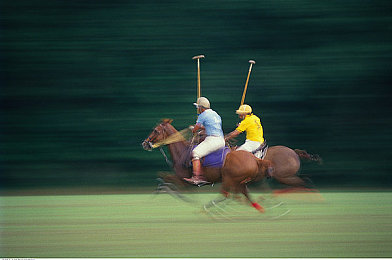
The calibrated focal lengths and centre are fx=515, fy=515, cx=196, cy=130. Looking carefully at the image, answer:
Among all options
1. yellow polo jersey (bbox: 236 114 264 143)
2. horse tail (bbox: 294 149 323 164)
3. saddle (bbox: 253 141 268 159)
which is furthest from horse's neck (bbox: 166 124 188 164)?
horse tail (bbox: 294 149 323 164)

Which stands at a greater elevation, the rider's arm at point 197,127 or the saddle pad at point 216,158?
the rider's arm at point 197,127

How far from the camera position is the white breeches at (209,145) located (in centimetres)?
556

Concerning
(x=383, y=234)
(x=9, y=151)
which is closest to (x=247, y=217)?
(x=383, y=234)

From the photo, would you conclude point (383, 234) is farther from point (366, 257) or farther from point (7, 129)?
point (7, 129)

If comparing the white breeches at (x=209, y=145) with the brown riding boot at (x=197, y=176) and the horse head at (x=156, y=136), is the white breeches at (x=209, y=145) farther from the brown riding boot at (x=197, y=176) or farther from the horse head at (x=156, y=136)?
the horse head at (x=156, y=136)

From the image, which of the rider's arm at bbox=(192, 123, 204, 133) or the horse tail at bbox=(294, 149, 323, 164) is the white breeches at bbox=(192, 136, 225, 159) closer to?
the rider's arm at bbox=(192, 123, 204, 133)

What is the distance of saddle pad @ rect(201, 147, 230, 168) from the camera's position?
18.4 ft

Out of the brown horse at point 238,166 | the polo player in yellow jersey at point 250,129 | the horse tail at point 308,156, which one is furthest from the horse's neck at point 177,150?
the horse tail at point 308,156

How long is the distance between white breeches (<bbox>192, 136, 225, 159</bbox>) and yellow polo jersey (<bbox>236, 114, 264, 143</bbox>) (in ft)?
0.85

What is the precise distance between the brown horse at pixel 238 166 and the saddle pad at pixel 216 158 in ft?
0.16

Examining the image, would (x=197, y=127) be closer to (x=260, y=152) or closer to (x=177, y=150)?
(x=177, y=150)

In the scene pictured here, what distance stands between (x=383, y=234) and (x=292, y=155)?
4.71ft

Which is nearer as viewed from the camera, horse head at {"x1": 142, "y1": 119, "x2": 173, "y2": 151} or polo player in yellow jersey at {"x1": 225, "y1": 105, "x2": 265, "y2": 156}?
polo player in yellow jersey at {"x1": 225, "y1": 105, "x2": 265, "y2": 156}

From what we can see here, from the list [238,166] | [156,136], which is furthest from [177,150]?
[238,166]
